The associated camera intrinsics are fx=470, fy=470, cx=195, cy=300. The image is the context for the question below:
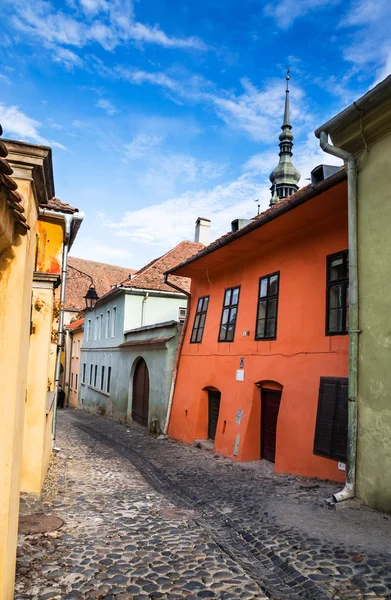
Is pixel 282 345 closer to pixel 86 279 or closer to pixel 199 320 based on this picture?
pixel 199 320

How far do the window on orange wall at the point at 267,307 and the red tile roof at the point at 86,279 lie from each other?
26826mm

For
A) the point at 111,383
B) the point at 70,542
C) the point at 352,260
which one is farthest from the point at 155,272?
the point at 70,542

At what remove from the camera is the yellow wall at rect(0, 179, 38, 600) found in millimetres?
3488

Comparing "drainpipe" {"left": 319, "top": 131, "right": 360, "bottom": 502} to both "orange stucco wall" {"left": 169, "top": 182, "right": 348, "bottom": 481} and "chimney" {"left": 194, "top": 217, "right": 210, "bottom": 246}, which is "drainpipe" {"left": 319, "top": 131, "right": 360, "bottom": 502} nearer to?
"orange stucco wall" {"left": 169, "top": 182, "right": 348, "bottom": 481}

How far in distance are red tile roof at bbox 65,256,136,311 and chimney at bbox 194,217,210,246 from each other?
46.7ft

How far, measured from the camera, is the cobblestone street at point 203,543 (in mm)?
4516

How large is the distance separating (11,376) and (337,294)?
6975 millimetres

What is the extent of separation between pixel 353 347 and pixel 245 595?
3.82 metres

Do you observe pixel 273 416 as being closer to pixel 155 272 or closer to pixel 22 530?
pixel 22 530

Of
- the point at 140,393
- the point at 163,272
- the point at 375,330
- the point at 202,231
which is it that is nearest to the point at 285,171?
the point at 202,231

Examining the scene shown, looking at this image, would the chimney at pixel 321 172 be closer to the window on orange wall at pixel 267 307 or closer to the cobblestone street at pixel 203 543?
the window on orange wall at pixel 267 307

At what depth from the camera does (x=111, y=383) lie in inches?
923

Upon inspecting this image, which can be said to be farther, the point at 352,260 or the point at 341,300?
the point at 341,300

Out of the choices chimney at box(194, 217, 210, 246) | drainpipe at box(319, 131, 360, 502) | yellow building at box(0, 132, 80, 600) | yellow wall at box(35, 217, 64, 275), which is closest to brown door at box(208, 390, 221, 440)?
yellow wall at box(35, 217, 64, 275)
